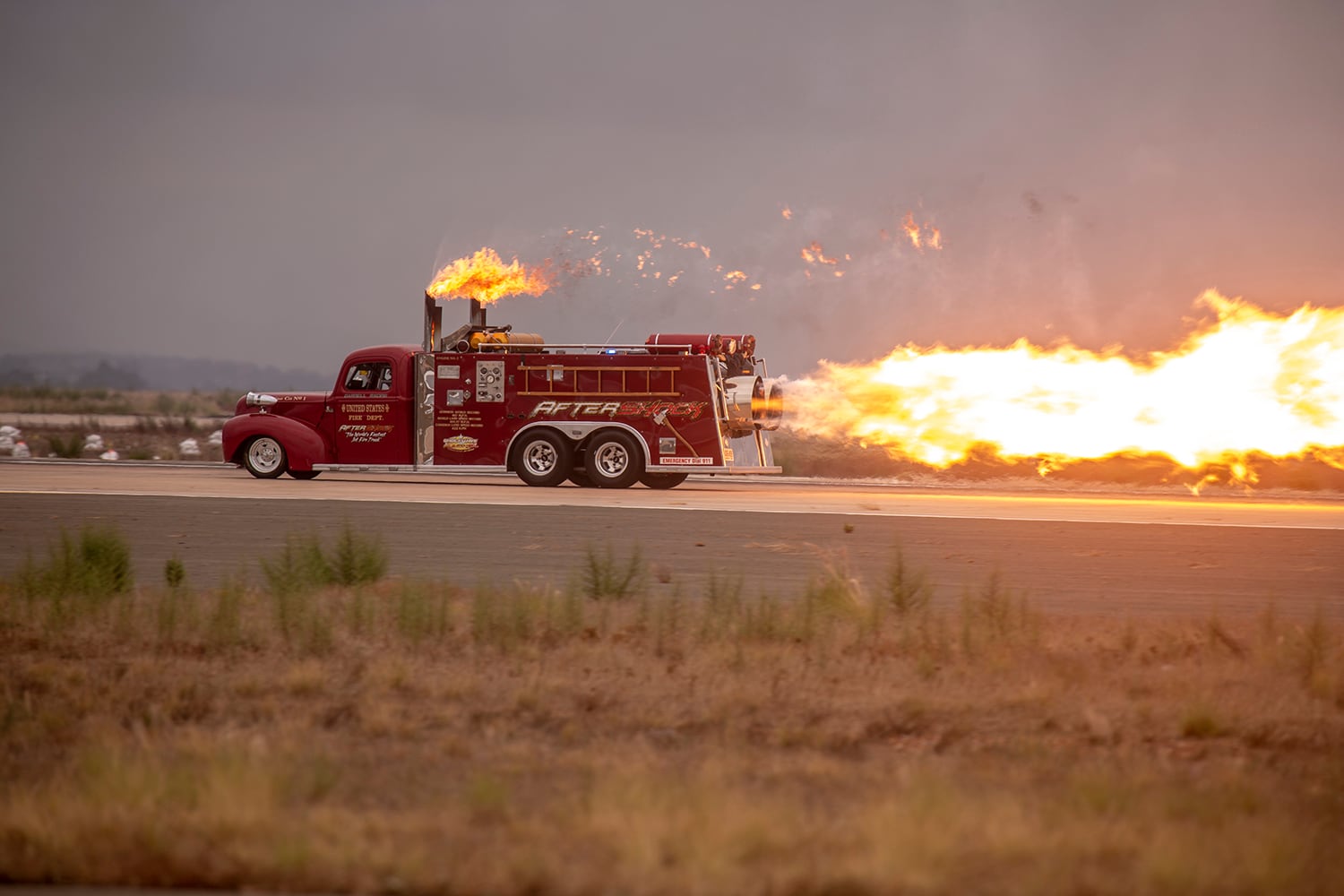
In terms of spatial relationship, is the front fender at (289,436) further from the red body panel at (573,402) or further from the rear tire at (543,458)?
the rear tire at (543,458)

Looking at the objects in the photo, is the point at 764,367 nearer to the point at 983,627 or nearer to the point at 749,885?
the point at 983,627

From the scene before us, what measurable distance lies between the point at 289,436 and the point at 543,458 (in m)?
5.15

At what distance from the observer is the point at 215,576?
1264 cm

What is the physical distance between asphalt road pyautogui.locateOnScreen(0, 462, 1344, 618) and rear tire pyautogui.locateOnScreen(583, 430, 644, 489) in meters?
0.58

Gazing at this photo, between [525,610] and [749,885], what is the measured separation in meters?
5.23

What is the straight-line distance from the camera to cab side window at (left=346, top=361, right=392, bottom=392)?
25.1 meters

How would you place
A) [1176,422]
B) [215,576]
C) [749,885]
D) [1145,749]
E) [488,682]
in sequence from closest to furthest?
[749,885], [1145,749], [488,682], [215,576], [1176,422]

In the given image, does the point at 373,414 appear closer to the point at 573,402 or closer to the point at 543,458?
the point at 543,458

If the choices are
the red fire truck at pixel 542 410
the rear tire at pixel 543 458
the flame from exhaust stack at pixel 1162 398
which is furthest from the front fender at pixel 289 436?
the flame from exhaust stack at pixel 1162 398

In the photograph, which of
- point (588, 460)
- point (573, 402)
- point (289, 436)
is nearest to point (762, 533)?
point (588, 460)

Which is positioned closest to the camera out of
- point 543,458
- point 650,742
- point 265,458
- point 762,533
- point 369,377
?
point 650,742

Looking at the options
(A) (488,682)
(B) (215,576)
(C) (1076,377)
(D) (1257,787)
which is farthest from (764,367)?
(D) (1257,787)

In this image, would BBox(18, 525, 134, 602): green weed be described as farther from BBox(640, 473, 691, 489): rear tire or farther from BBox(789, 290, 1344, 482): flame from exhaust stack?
BBox(789, 290, 1344, 482): flame from exhaust stack

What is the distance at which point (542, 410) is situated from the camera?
79.6ft
